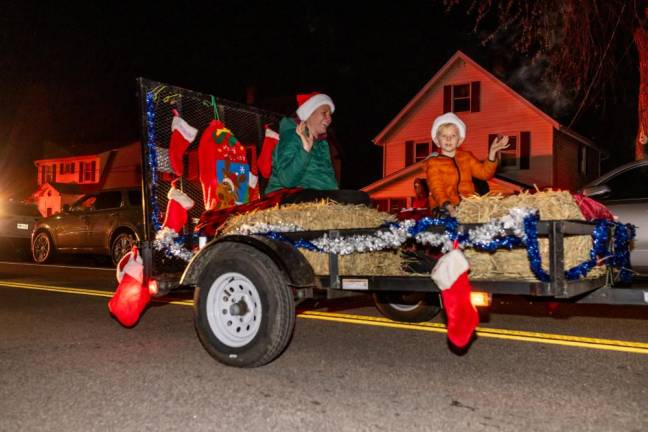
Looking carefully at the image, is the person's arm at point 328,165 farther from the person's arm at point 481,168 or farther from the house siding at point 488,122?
the house siding at point 488,122

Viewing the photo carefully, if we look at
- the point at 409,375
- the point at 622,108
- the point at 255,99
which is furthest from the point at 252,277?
the point at 255,99

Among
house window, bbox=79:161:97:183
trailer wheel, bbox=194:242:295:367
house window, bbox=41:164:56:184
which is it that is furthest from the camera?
house window, bbox=41:164:56:184

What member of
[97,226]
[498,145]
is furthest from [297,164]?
[97,226]

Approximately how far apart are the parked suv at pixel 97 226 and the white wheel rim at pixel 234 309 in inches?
364

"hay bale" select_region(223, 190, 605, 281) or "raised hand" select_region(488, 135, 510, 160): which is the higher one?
"raised hand" select_region(488, 135, 510, 160)

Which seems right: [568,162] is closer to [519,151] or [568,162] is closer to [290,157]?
[519,151]

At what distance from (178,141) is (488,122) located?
2285 centimetres

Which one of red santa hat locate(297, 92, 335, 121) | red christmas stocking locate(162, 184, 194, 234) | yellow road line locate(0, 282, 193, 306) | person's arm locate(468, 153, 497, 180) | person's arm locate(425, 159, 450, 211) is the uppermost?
red santa hat locate(297, 92, 335, 121)

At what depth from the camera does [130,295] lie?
5.29m

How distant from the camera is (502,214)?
13.1 feet

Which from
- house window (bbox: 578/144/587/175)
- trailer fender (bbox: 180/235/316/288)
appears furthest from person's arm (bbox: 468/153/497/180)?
house window (bbox: 578/144/587/175)

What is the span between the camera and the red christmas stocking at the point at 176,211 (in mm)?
5637

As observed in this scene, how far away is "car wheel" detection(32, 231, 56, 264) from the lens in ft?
53.6

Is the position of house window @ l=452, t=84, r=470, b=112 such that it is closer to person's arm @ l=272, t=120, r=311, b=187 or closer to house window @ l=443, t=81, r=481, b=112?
house window @ l=443, t=81, r=481, b=112
